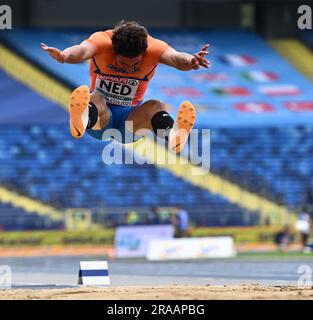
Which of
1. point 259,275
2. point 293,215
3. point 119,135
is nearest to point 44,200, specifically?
point 293,215

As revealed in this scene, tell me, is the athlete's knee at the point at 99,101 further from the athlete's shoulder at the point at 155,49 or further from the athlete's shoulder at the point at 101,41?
the athlete's shoulder at the point at 155,49

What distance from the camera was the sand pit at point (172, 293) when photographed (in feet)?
36.1

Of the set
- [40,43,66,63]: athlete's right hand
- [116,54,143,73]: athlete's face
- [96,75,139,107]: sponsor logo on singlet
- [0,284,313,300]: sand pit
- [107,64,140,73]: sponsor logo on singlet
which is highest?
[40,43,66,63]: athlete's right hand

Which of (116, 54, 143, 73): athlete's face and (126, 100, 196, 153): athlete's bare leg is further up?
(116, 54, 143, 73): athlete's face

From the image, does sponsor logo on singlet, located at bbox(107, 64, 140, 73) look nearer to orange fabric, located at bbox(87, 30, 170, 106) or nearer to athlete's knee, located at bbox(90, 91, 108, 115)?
orange fabric, located at bbox(87, 30, 170, 106)

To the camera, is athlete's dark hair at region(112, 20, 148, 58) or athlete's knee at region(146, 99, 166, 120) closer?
athlete's dark hair at region(112, 20, 148, 58)

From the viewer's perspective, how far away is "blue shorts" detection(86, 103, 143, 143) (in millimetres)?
13398

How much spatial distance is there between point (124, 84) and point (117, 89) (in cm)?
17

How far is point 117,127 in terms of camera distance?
44.4 feet

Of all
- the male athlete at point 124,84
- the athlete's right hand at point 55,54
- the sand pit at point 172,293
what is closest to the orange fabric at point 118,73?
the male athlete at point 124,84

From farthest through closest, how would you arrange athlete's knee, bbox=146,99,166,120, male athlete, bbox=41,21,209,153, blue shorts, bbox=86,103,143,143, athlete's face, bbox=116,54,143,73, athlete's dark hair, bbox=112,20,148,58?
1. blue shorts, bbox=86,103,143,143
2. athlete's knee, bbox=146,99,166,120
3. athlete's face, bbox=116,54,143,73
4. athlete's dark hair, bbox=112,20,148,58
5. male athlete, bbox=41,21,209,153

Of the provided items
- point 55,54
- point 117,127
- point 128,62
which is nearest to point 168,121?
point 117,127

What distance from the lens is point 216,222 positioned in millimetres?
29953

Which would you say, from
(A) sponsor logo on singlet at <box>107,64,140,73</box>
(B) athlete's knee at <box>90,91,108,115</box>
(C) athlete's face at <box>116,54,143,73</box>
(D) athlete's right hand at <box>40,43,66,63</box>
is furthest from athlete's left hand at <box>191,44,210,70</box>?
(B) athlete's knee at <box>90,91,108,115</box>
